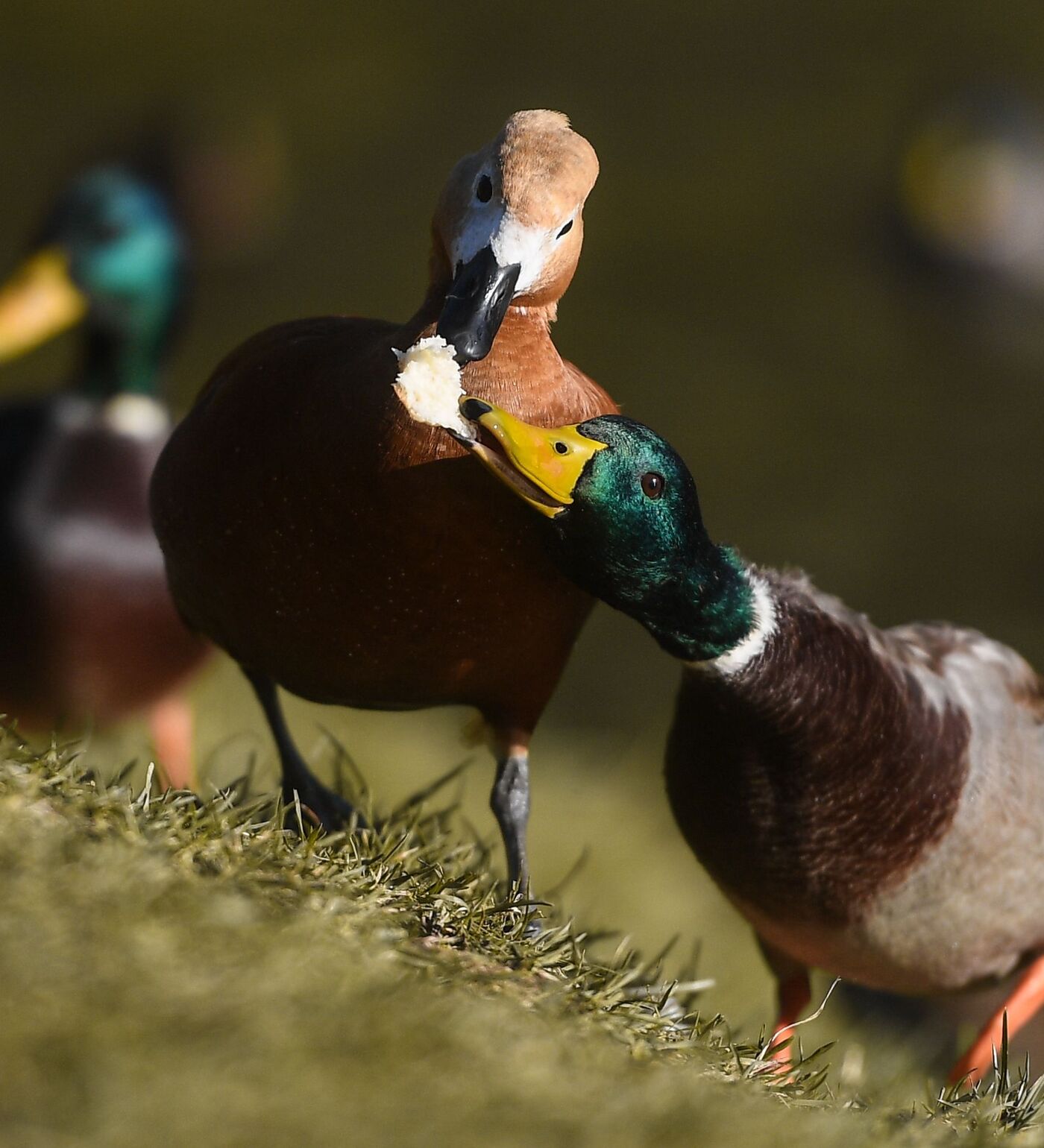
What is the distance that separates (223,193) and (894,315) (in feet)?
12.4

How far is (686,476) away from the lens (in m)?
2.33

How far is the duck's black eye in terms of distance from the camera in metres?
2.26

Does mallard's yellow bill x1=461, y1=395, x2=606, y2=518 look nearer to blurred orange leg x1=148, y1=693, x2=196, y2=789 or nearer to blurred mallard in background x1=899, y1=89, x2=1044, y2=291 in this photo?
blurred orange leg x1=148, y1=693, x2=196, y2=789

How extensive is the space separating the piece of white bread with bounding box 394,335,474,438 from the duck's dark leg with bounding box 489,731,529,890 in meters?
0.65

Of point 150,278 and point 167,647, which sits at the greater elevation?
point 150,278

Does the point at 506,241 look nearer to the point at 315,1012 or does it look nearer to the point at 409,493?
the point at 409,493

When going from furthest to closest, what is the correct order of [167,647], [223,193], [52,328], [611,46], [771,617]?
1. [611,46]
2. [223,193]
3. [52,328]
4. [167,647]
5. [771,617]

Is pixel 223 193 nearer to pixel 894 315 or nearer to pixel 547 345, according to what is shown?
pixel 894 315

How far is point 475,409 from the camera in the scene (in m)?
2.21

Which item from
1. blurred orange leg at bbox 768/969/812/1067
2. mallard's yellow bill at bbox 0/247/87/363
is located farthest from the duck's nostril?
mallard's yellow bill at bbox 0/247/87/363

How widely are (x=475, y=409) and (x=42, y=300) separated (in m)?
2.82

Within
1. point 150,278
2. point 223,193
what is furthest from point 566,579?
point 223,193

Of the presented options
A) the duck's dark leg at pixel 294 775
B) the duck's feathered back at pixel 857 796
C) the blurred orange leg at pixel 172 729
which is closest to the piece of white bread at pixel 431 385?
the duck's feathered back at pixel 857 796

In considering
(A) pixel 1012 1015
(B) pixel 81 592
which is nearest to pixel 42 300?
(B) pixel 81 592
